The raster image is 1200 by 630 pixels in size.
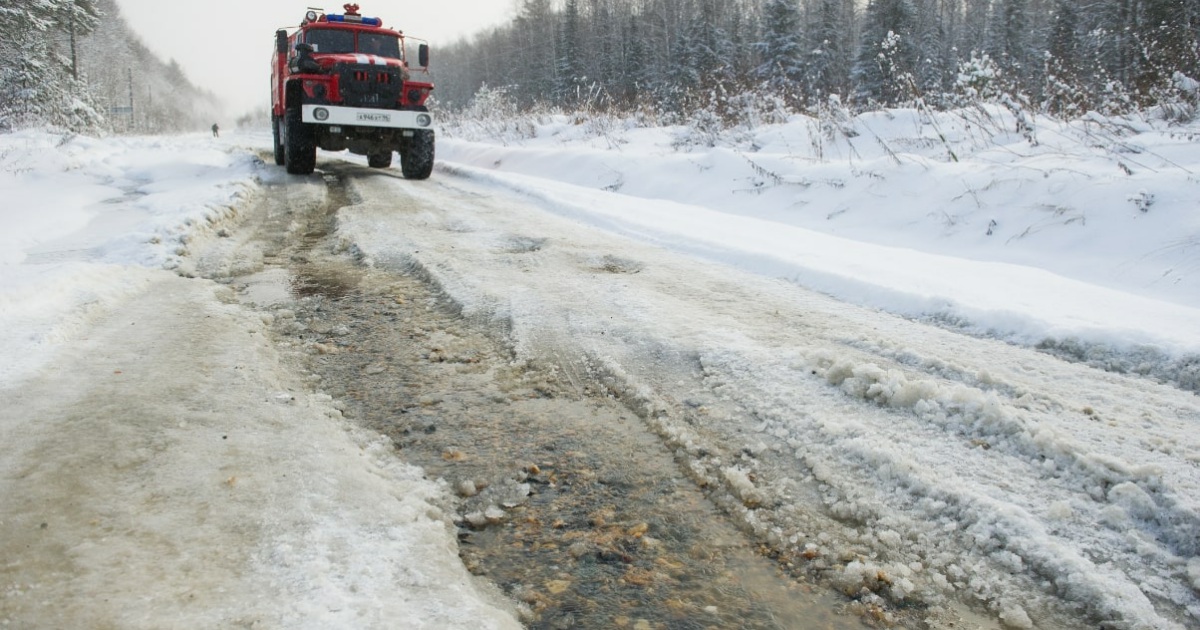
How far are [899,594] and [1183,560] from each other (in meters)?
0.70

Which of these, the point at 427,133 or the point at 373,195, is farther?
the point at 427,133

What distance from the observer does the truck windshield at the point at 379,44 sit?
404 inches

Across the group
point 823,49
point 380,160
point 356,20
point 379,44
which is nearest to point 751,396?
point 379,44

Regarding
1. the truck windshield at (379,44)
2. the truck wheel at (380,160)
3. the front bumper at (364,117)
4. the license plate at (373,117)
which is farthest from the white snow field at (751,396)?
the truck wheel at (380,160)

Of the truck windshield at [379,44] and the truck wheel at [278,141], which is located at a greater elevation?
the truck windshield at [379,44]

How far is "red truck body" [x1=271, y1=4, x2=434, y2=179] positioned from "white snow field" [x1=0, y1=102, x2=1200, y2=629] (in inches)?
147

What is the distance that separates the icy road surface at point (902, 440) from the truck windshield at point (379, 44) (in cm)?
779

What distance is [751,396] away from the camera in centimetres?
251

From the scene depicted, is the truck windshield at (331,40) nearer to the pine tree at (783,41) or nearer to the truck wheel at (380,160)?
the truck wheel at (380,160)

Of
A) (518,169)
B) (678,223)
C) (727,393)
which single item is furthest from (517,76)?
(727,393)

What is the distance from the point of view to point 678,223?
6094 millimetres

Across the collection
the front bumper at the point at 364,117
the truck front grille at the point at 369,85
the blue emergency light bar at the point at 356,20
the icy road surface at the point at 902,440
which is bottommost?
the icy road surface at the point at 902,440

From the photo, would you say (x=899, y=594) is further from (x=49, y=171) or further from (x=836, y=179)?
(x=49, y=171)

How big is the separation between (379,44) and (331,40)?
68cm
